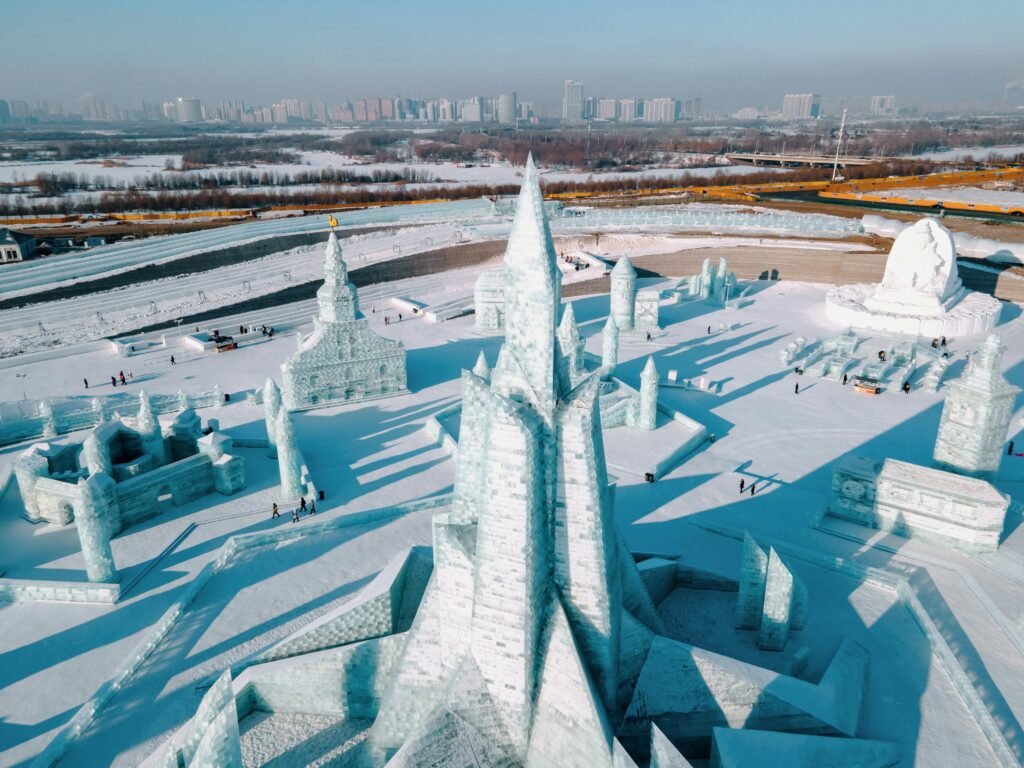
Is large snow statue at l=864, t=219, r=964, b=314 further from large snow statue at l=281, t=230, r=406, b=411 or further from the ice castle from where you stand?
the ice castle

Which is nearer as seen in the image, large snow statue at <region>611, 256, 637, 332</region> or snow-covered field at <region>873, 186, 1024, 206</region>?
large snow statue at <region>611, 256, 637, 332</region>

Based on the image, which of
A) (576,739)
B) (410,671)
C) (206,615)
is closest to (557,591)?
(576,739)

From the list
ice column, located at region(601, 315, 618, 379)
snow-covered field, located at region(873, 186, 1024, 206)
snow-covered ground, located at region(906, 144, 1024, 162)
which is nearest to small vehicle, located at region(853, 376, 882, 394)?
ice column, located at region(601, 315, 618, 379)

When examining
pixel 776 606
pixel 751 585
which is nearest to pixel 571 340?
pixel 751 585

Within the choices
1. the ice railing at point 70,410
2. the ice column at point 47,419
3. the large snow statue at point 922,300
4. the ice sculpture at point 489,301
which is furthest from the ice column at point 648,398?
the ice column at point 47,419

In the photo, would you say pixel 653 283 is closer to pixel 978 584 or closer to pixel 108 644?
pixel 978 584

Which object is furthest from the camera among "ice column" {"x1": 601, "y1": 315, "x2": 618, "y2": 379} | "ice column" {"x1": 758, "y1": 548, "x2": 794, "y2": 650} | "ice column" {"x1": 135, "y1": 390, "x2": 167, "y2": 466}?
"ice column" {"x1": 601, "y1": 315, "x2": 618, "y2": 379}
